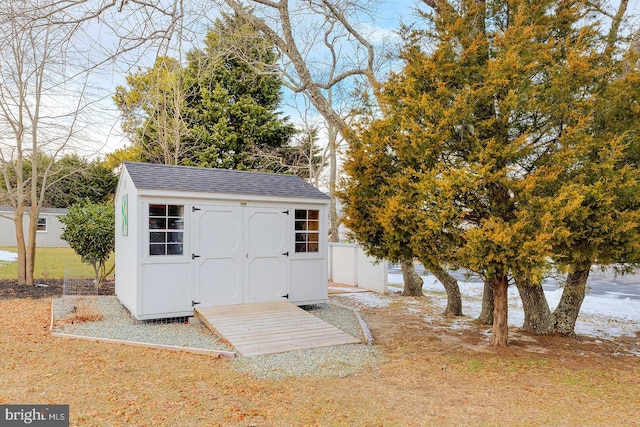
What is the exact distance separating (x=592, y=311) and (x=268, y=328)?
7.87 meters

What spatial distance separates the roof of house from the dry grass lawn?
2.75 m

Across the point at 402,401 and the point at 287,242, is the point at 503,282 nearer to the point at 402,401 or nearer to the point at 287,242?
the point at 402,401

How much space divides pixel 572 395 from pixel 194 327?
5.34 metres

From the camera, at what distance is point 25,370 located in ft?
15.4

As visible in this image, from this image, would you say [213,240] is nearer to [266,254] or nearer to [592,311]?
[266,254]

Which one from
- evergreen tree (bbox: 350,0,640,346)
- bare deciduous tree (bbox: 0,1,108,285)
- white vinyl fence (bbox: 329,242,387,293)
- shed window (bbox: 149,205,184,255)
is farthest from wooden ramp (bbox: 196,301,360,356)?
bare deciduous tree (bbox: 0,1,108,285)

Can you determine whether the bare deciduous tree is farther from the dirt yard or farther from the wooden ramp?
the wooden ramp

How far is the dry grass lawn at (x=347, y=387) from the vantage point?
11.9ft

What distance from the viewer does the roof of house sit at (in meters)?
7.21

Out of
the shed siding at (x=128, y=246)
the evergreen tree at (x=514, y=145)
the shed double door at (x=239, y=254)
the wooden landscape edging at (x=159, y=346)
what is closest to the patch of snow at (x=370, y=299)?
the shed double door at (x=239, y=254)

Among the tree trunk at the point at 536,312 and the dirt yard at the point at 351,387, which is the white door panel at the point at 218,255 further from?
the tree trunk at the point at 536,312

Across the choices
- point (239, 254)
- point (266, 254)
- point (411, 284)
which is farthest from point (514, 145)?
point (411, 284)

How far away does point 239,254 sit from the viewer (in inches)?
304

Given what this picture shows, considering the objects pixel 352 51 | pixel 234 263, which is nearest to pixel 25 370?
pixel 234 263
